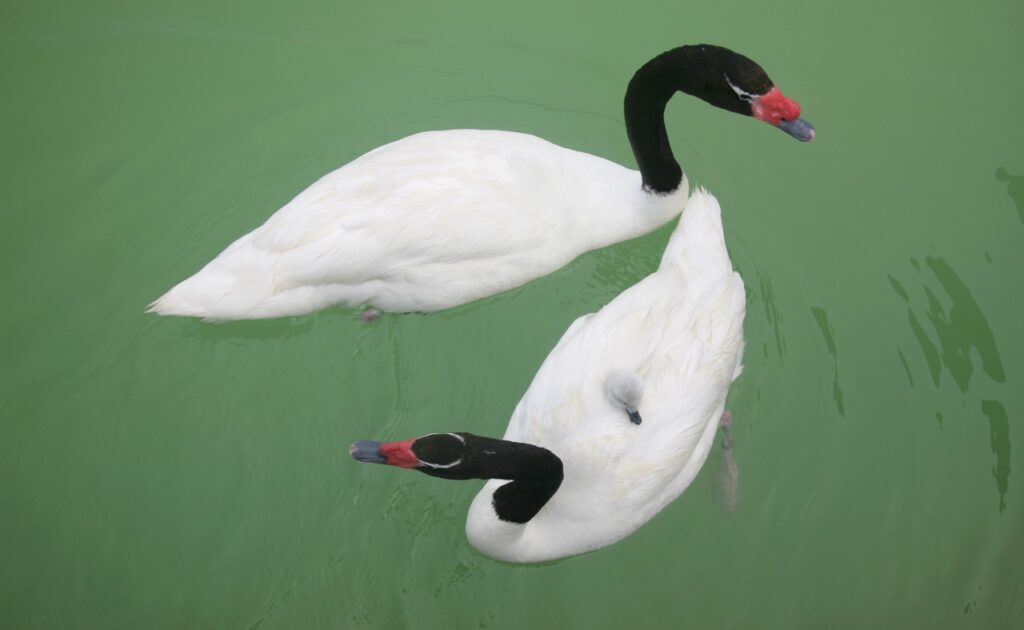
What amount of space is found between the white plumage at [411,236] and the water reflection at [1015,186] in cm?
209

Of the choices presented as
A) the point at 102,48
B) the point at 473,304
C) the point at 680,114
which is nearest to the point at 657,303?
the point at 473,304

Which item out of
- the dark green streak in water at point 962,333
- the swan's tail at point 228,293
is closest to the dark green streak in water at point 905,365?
the dark green streak in water at point 962,333

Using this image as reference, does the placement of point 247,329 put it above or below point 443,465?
below

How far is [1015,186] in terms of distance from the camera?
4121mm

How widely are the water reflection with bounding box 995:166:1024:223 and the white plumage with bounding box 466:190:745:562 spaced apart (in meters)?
1.82

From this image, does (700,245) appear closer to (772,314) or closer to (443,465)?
(772,314)

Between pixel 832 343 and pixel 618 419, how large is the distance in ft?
4.40

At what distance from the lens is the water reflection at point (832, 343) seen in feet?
11.7

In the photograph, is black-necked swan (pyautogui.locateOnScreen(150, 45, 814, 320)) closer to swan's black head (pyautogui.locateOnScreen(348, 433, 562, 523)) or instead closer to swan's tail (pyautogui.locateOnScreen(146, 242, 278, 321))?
swan's tail (pyautogui.locateOnScreen(146, 242, 278, 321))

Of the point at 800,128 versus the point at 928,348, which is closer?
the point at 800,128

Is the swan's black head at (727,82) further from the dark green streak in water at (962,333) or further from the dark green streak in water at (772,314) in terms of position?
the dark green streak in water at (962,333)

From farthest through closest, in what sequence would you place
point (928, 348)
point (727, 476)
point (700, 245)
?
point (928, 348) < point (727, 476) < point (700, 245)

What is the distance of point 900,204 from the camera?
4047 millimetres

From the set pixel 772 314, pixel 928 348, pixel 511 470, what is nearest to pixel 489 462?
pixel 511 470
